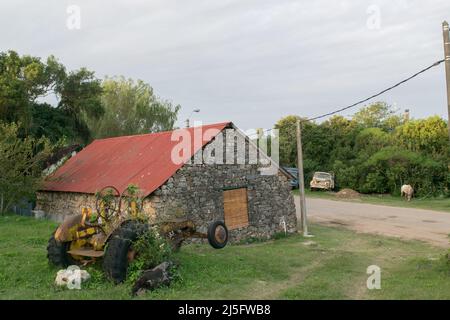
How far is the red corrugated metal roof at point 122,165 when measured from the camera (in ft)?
50.5

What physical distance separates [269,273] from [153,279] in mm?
2950

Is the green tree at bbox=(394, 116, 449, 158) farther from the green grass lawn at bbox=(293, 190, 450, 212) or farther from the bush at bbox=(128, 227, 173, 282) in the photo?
the bush at bbox=(128, 227, 173, 282)

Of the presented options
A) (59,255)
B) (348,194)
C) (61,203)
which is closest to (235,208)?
(61,203)

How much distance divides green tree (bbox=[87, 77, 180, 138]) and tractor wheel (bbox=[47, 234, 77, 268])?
26.5 m

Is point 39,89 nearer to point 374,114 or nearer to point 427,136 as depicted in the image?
point 427,136

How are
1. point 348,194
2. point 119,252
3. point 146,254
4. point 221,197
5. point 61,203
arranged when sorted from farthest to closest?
point 348,194 < point 61,203 < point 221,197 < point 146,254 < point 119,252

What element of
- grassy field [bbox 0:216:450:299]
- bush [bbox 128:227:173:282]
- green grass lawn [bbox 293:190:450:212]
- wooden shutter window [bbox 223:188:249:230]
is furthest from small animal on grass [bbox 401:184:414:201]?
bush [bbox 128:227:173:282]

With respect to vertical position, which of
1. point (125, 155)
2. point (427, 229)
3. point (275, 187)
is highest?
point (125, 155)

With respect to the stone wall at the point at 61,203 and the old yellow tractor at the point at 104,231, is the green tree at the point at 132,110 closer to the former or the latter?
the stone wall at the point at 61,203

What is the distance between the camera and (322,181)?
36.8m

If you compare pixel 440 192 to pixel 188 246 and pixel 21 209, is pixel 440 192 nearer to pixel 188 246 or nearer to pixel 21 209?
pixel 188 246

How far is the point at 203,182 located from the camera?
51.1ft

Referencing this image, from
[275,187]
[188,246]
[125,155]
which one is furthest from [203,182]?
[125,155]

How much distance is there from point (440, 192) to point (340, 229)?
48.8 ft
